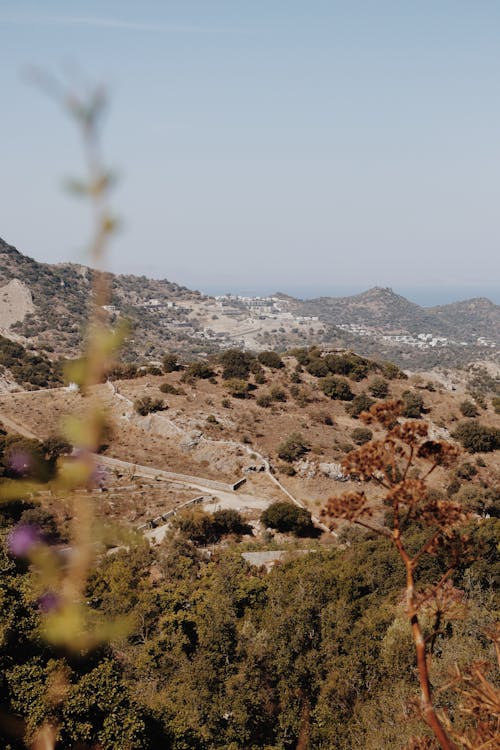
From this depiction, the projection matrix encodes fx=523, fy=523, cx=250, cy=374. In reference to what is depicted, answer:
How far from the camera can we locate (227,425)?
47.9 meters

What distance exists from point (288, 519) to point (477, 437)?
883 inches

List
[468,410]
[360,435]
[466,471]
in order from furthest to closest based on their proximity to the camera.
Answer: [468,410] < [360,435] < [466,471]

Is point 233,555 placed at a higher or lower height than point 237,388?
lower

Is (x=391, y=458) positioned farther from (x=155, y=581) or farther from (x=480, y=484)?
(x=480, y=484)

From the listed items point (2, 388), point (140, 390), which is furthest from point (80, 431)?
point (2, 388)

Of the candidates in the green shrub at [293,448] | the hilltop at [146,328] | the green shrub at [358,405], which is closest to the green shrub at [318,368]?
the green shrub at [358,405]

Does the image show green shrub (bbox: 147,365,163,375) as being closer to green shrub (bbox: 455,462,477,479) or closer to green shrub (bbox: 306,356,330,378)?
green shrub (bbox: 306,356,330,378)

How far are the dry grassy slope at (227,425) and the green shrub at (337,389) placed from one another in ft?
2.91

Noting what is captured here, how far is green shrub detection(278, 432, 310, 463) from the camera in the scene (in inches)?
1725

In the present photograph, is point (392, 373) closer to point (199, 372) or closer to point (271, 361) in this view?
point (271, 361)

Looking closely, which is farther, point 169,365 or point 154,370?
point 169,365

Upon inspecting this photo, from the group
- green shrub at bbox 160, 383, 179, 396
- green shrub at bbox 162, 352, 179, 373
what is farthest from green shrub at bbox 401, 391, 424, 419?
green shrub at bbox 162, 352, 179, 373

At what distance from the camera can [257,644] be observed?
59.8ft

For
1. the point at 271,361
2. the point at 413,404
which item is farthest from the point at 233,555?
the point at 271,361
